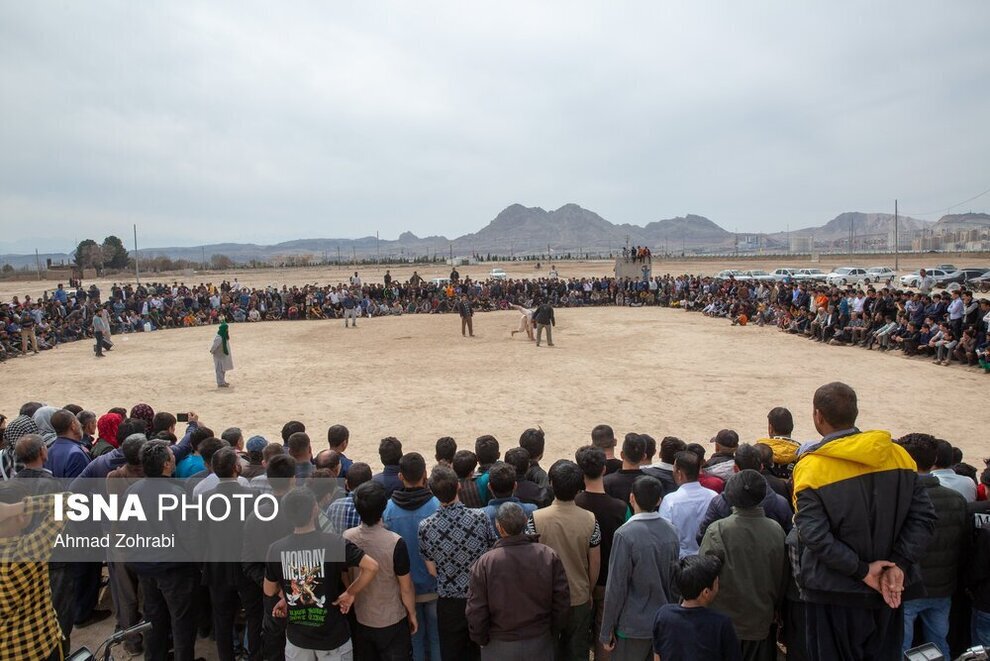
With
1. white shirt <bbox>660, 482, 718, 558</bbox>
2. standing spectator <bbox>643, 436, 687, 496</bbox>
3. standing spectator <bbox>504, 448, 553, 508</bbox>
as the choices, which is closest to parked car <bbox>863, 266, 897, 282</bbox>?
standing spectator <bbox>643, 436, 687, 496</bbox>

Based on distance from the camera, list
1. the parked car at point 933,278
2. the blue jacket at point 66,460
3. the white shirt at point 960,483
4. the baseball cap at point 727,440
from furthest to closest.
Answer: the parked car at point 933,278 → the blue jacket at point 66,460 → the baseball cap at point 727,440 → the white shirt at point 960,483

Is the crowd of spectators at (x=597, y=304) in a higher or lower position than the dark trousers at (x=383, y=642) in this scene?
higher

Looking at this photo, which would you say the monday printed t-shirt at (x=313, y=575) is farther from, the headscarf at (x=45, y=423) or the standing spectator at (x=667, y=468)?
the headscarf at (x=45, y=423)

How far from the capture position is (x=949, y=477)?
422 centimetres

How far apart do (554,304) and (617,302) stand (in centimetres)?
320

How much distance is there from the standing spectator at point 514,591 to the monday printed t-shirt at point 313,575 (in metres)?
0.71

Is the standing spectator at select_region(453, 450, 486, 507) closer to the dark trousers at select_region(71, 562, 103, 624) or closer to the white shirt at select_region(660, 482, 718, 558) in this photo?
the white shirt at select_region(660, 482, 718, 558)

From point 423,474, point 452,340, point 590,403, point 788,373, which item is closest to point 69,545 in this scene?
point 423,474

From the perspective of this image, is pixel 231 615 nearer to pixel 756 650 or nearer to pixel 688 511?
pixel 688 511

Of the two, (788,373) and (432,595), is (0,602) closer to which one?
(432,595)

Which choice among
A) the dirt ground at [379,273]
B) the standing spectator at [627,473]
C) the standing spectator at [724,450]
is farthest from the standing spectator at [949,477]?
the dirt ground at [379,273]

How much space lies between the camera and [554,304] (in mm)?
31516

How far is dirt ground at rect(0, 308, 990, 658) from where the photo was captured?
9.96m

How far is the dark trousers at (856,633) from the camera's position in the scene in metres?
2.89
